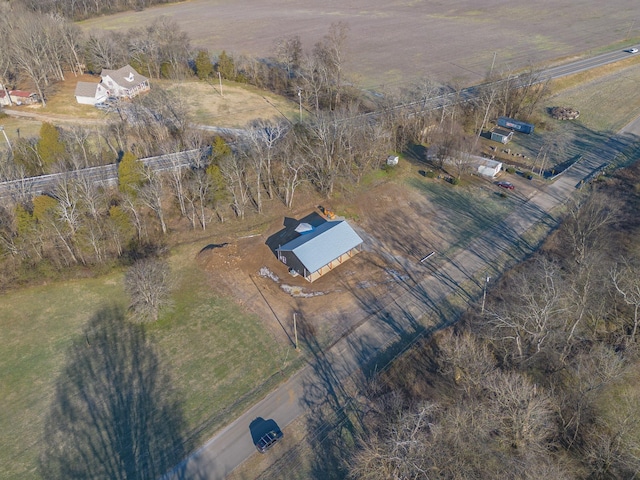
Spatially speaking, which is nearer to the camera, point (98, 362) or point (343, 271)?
point (98, 362)

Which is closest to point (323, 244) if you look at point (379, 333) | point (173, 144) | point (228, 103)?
point (379, 333)

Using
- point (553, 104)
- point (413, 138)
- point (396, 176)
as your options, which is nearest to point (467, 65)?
point (553, 104)

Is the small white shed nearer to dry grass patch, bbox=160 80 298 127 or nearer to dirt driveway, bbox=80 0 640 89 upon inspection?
dry grass patch, bbox=160 80 298 127

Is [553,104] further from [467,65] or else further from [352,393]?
[352,393]

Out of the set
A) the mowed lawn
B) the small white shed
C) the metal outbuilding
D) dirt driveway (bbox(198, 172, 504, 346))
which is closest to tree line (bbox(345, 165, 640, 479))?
dirt driveway (bbox(198, 172, 504, 346))

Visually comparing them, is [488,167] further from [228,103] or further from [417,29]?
[417,29]

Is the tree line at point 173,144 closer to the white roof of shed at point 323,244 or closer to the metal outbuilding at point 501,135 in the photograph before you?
the metal outbuilding at point 501,135

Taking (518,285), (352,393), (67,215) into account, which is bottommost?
(352,393)

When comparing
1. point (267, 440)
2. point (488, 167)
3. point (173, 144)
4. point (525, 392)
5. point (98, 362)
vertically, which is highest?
point (525, 392)
